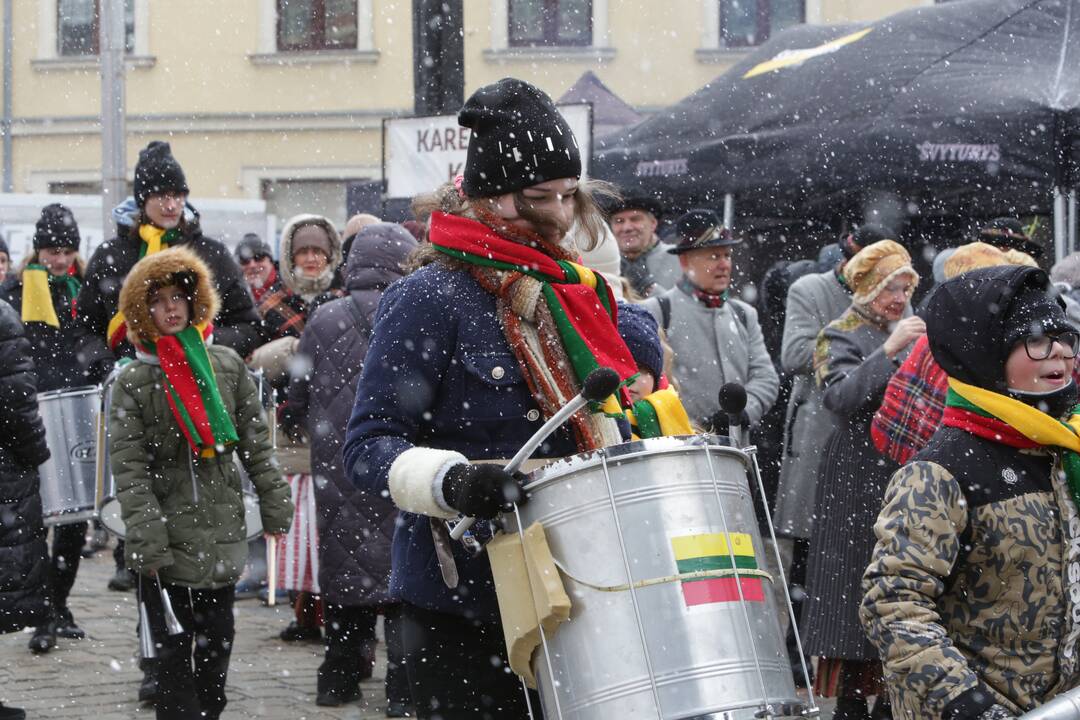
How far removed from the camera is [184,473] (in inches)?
242

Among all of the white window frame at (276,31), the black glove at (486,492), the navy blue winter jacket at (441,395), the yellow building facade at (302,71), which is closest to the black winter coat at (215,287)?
the navy blue winter jacket at (441,395)

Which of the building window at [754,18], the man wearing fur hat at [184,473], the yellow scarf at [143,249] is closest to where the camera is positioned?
the man wearing fur hat at [184,473]

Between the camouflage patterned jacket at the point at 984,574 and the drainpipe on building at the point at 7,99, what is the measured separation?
22926mm

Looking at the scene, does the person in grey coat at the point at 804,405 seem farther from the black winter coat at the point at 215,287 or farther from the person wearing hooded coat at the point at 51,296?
the person wearing hooded coat at the point at 51,296

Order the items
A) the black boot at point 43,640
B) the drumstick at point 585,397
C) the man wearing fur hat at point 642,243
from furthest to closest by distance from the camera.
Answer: the man wearing fur hat at point 642,243 < the black boot at point 43,640 < the drumstick at point 585,397

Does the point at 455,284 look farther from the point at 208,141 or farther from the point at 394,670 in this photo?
the point at 208,141

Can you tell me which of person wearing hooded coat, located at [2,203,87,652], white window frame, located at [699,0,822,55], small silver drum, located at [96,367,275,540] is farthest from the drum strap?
white window frame, located at [699,0,822,55]

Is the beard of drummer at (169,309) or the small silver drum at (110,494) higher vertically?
the beard of drummer at (169,309)

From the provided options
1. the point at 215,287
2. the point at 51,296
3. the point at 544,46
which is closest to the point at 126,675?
the point at 215,287

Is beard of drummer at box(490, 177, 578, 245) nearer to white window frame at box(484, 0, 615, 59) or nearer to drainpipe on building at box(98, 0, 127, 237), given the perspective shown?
drainpipe on building at box(98, 0, 127, 237)

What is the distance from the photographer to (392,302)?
3.39 metres

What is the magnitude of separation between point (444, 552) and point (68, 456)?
497 centimetres

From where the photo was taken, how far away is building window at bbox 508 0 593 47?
79.4 feet

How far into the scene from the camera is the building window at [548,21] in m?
24.2
